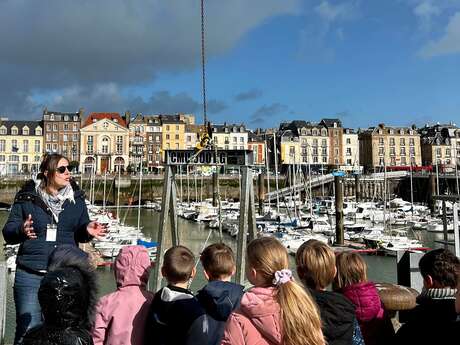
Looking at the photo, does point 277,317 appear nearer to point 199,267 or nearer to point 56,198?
point 56,198

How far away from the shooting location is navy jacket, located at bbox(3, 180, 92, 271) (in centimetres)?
438

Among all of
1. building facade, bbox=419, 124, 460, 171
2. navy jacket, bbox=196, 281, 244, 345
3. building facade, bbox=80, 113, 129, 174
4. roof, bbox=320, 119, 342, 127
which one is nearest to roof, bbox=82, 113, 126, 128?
building facade, bbox=80, 113, 129, 174

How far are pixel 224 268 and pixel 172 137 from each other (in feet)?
314

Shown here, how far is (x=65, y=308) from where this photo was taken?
8.70 feet

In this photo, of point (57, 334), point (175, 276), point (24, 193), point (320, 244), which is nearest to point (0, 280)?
point (24, 193)

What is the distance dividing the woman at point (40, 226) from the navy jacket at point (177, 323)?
4.03 ft

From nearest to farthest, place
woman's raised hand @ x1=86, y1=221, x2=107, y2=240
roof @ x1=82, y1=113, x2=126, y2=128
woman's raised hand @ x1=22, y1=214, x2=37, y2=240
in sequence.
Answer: woman's raised hand @ x1=22, y1=214, x2=37, y2=240 < woman's raised hand @ x1=86, y1=221, x2=107, y2=240 < roof @ x1=82, y1=113, x2=126, y2=128

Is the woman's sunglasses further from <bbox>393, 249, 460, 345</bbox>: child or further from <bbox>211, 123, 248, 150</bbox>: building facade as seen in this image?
<bbox>211, 123, 248, 150</bbox>: building facade

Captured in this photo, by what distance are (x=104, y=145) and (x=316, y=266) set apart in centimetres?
9344

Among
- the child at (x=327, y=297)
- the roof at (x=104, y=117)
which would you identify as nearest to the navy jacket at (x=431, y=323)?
the child at (x=327, y=297)

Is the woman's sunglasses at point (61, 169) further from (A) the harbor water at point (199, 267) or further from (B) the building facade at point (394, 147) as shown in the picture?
(B) the building facade at point (394, 147)

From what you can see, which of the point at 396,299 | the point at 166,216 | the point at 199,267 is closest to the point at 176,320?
the point at 396,299

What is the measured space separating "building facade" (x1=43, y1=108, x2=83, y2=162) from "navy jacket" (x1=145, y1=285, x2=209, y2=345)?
94235mm

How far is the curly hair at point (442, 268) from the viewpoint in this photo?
3684 mm
